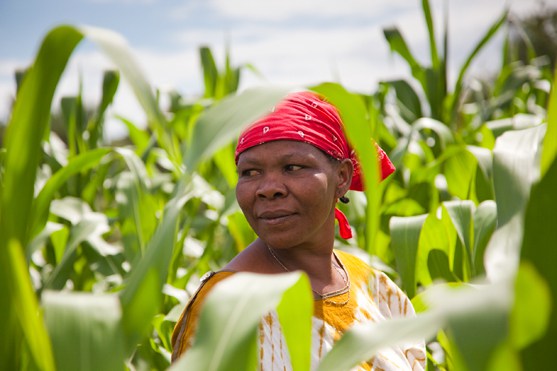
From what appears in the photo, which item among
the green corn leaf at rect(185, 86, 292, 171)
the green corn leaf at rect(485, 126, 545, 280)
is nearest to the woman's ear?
the green corn leaf at rect(485, 126, 545, 280)

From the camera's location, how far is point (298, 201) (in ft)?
3.49

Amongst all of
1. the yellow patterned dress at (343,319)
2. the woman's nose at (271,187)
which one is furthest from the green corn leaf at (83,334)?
the woman's nose at (271,187)

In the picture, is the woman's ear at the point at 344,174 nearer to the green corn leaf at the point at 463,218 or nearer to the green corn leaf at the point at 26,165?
the green corn leaf at the point at 463,218

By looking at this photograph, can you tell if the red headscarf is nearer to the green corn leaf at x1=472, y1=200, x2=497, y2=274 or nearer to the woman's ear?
the woman's ear

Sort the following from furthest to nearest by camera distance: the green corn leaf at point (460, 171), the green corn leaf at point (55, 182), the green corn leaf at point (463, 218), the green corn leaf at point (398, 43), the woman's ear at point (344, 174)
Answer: the green corn leaf at point (398, 43)
the green corn leaf at point (460, 171)
the green corn leaf at point (463, 218)
the woman's ear at point (344, 174)
the green corn leaf at point (55, 182)

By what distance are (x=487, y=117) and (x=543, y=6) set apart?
9.92m

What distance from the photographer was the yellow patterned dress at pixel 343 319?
94cm

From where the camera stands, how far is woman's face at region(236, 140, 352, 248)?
3.45 ft

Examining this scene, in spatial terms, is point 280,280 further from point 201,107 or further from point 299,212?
point 201,107

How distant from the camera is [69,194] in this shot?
6.79ft

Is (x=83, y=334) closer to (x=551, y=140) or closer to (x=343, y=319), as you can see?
(x=551, y=140)

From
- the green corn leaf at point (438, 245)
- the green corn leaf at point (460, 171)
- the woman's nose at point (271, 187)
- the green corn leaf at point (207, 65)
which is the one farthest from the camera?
the green corn leaf at point (207, 65)

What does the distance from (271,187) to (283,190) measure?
0.8 inches

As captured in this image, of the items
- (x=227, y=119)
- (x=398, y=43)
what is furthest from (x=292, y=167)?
(x=398, y=43)
